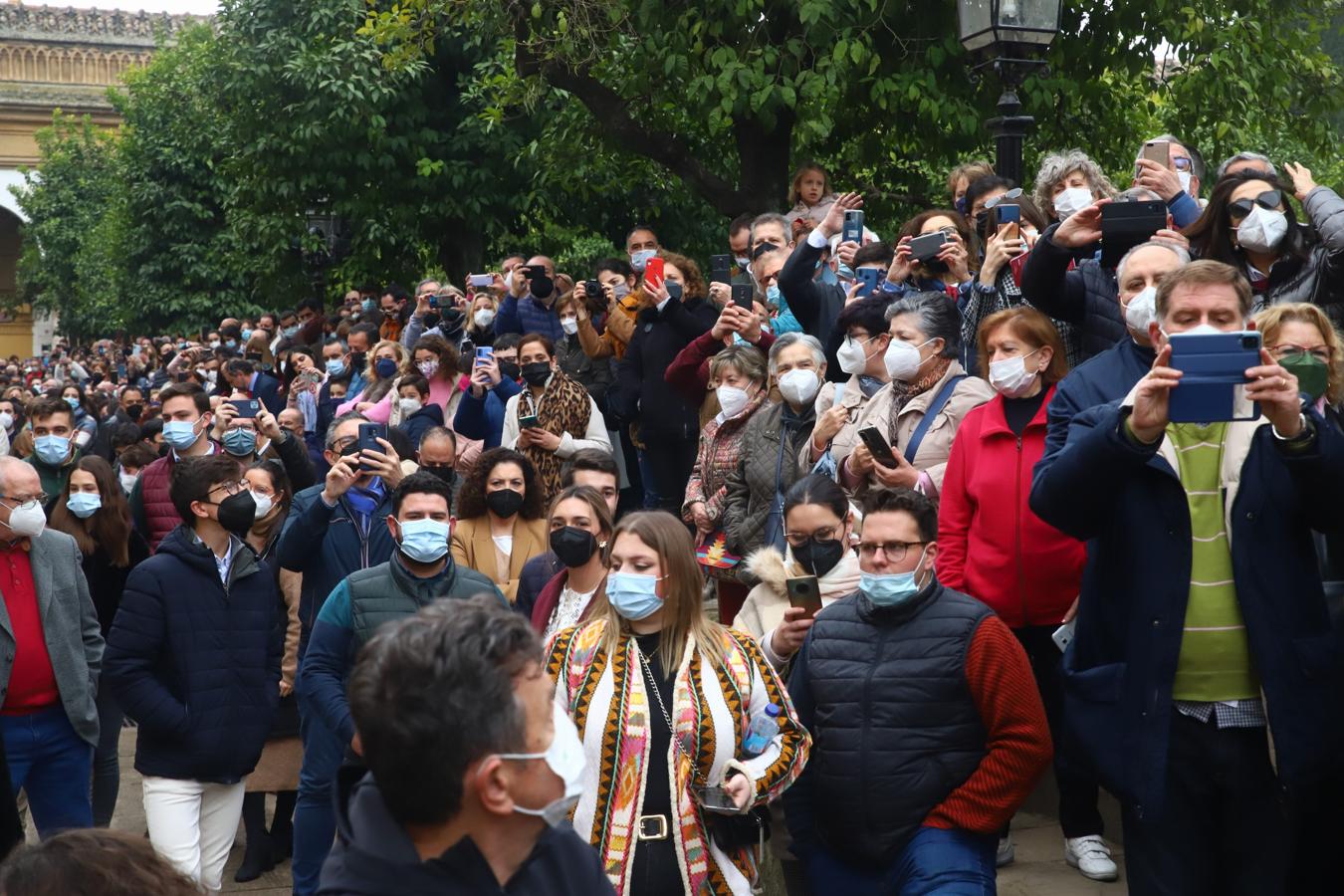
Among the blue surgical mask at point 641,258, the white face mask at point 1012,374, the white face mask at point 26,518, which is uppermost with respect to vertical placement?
the blue surgical mask at point 641,258

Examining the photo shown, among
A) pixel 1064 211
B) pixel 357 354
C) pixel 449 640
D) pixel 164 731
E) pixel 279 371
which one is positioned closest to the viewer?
pixel 449 640

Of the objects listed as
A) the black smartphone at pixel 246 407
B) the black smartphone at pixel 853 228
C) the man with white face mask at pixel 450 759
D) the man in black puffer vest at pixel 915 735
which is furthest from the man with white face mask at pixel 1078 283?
the black smartphone at pixel 246 407

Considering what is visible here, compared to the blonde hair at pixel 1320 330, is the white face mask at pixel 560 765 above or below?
below

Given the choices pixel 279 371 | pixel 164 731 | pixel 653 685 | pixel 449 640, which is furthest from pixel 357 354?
pixel 449 640

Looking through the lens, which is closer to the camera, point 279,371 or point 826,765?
point 826,765

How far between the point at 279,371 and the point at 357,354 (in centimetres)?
323

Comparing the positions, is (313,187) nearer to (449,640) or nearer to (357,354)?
(357,354)

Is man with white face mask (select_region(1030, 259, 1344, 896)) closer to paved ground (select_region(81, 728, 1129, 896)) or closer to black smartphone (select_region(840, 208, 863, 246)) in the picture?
paved ground (select_region(81, 728, 1129, 896))

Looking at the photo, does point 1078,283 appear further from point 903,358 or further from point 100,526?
point 100,526

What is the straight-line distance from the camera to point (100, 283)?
4375cm

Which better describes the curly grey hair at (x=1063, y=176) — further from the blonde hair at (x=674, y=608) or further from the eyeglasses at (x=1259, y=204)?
the blonde hair at (x=674, y=608)

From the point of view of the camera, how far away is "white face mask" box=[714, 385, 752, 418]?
8344 millimetres

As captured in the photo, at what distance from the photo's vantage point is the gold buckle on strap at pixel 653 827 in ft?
15.5

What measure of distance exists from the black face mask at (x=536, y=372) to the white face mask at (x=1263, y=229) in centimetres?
516
